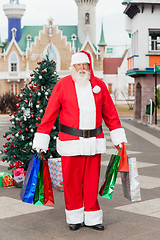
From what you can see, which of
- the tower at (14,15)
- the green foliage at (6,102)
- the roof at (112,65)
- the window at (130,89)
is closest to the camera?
the green foliage at (6,102)

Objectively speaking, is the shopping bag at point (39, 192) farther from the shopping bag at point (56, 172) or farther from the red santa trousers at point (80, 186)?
the shopping bag at point (56, 172)

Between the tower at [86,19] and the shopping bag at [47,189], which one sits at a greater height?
the tower at [86,19]

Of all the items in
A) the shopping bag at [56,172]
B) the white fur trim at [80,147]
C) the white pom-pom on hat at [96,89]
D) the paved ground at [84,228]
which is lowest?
the paved ground at [84,228]

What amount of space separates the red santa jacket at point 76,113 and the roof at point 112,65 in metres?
70.5

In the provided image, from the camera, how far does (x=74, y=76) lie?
5957 millimetres

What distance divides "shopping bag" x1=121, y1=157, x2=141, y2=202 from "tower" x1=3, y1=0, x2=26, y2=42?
63891mm

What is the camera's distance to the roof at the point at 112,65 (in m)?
76.5

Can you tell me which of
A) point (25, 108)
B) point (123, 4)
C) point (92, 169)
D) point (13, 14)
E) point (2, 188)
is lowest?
point (2, 188)

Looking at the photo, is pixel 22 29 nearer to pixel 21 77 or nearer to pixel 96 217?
pixel 21 77

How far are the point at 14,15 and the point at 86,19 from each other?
383 inches

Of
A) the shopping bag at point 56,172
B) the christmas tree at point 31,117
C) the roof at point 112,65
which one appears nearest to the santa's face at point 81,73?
the shopping bag at point 56,172

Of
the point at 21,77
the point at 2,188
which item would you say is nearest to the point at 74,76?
the point at 2,188

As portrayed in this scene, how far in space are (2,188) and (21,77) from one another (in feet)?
195

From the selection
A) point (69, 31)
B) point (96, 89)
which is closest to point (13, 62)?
point (69, 31)
